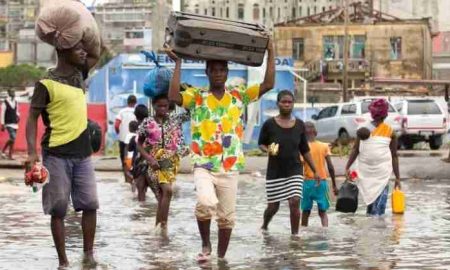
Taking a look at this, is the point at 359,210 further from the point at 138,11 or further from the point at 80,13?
the point at 138,11

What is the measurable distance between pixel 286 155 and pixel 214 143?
2.21 m

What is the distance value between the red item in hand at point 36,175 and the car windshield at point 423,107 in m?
25.4

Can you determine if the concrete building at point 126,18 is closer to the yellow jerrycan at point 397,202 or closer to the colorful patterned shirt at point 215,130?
the yellow jerrycan at point 397,202

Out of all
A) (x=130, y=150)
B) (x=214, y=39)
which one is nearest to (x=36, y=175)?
(x=214, y=39)

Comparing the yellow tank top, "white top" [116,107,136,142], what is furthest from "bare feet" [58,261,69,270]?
"white top" [116,107,136,142]

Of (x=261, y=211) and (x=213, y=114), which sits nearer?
(x=213, y=114)

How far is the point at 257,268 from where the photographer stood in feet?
26.5

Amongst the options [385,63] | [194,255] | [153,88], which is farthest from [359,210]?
[385,63]

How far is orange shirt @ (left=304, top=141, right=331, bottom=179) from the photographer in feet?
36.9

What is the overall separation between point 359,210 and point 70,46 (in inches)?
270

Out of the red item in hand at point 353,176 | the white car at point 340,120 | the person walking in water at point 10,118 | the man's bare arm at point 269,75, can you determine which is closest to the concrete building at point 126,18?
the white car at point 340,120

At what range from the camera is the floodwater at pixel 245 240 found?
329 inches

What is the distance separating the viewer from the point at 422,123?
31.5 m

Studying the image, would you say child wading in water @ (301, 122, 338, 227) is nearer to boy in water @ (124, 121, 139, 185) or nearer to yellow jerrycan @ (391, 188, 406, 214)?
yellow jerrycan @ (391, 188, 406, 214)
